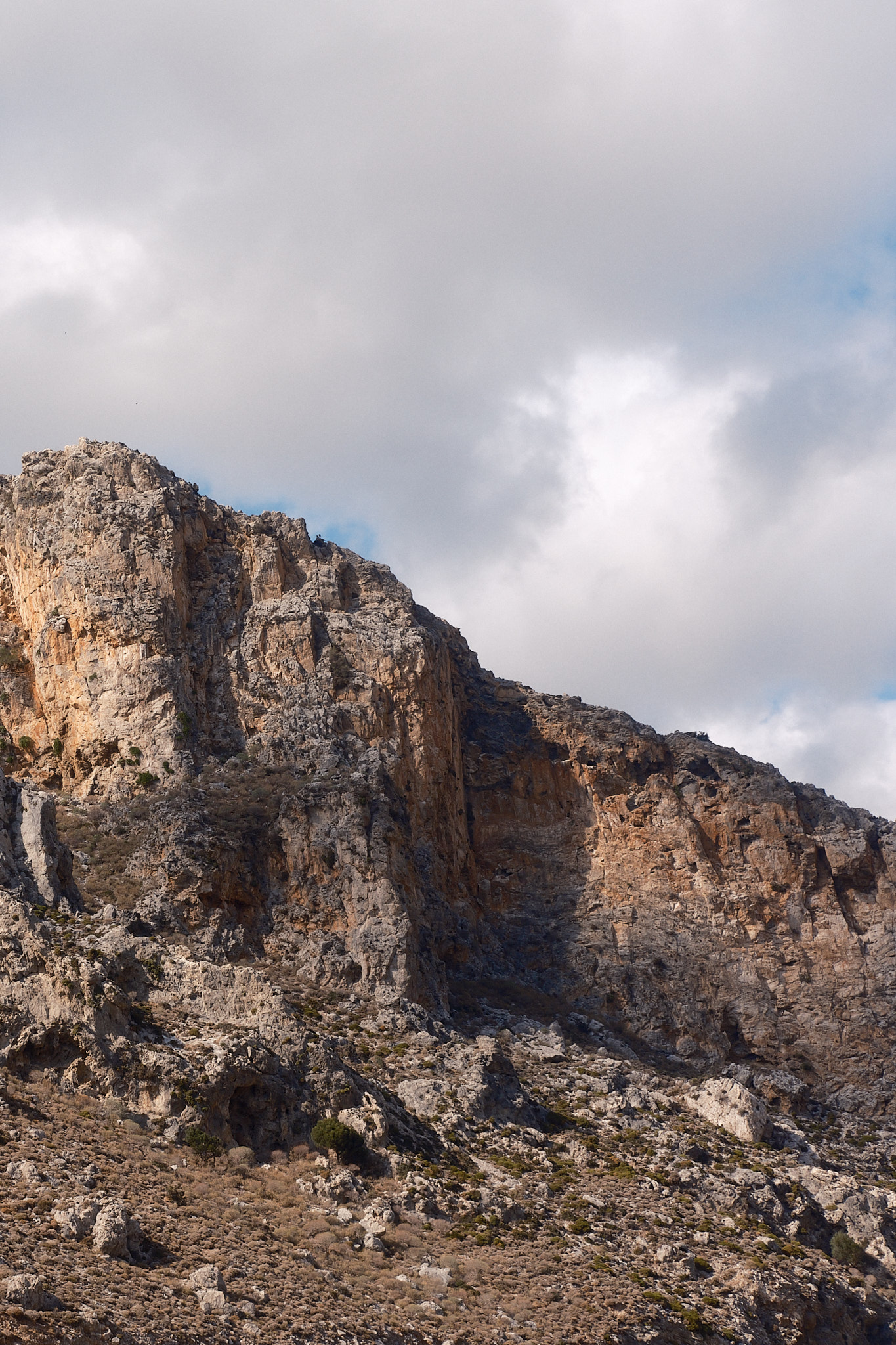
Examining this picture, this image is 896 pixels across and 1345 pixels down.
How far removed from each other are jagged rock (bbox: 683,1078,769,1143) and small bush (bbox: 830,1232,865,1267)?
238 inches

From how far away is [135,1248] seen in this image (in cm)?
3095

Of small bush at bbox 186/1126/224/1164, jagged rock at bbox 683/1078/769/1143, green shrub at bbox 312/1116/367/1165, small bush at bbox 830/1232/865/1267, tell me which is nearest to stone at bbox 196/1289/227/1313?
small bush at bbox 186/1126/224/1164

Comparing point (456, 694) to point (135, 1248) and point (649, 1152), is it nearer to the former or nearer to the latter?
point (649, 1152)

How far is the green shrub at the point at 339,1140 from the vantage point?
137ft

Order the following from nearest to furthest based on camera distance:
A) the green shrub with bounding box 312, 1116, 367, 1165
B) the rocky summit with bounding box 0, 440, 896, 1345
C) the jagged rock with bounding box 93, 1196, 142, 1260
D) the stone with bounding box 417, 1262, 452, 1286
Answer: the jagged rock with bounding box 93, 1196, 142, 1260, the rocky summit with bounding box 0, 440, 896, 1345, the stone with bounding box 417, 1262, 452, 1286, the green shrub with bounding box 312, 1116, 367, 1165

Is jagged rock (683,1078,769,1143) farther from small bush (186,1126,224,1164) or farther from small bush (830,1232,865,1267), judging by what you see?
small bush (186,1126,224,1164)

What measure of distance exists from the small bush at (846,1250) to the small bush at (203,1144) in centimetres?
2374

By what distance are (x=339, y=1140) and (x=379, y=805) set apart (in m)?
22.9

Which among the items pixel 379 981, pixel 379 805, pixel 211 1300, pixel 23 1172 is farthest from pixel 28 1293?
pixel 379 805

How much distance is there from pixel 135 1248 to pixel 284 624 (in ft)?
148

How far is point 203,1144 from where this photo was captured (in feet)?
128

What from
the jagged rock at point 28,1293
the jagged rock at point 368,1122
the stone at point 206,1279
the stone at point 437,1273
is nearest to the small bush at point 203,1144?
the jagged rock at point 368,1122

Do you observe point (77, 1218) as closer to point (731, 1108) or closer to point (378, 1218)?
point (378, 1218)

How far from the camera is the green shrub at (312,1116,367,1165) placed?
41906 millimetres
